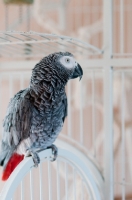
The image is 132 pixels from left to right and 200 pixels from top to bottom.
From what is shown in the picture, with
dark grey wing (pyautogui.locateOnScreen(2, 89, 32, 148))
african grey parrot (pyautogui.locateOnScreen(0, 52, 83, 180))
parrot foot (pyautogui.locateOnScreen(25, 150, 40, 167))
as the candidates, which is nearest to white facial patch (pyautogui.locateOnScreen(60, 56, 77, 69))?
african grey parrot (pyautogui.locateOnScreen(0, 52, 83, 180))

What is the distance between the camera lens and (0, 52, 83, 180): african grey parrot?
102 centimetres

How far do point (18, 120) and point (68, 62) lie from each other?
202mm

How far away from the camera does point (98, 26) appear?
6.42 ft

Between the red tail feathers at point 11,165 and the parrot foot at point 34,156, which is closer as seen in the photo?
the parrot foot at point 34,156

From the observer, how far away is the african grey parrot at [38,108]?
102 centimetres

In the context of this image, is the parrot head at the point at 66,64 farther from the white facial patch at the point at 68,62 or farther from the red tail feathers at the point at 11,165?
the red tail feathers at the point at 11,165

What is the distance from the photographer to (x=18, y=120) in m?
1.03

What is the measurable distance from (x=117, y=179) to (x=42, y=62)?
4.88ft

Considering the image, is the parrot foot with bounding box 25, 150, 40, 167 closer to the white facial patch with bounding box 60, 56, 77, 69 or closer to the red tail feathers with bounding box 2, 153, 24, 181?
the red tail feathers with bounding box 2, 153, 24, 181

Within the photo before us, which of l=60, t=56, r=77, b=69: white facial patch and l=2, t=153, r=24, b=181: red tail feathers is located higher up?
l=60, t=56, r=77, b=69: white facial patch

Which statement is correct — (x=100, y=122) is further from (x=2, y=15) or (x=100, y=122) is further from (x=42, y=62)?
(x=42, y=62)

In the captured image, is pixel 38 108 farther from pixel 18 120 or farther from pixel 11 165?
pixel 11 165

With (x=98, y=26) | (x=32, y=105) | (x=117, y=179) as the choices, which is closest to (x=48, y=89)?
(x=32, y=105)

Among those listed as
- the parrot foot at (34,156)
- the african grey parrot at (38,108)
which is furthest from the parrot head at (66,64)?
the parrot foot at (34,156)
